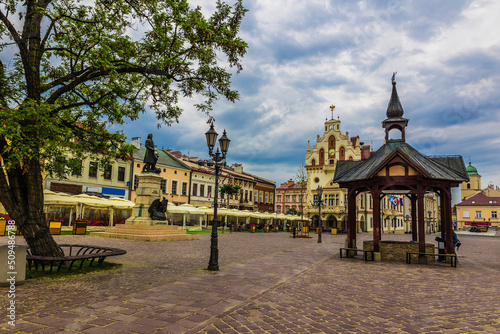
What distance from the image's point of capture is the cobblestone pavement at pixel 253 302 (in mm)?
5023

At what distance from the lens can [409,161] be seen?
43.3 feet

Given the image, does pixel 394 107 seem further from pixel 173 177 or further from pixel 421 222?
pixel 173 177

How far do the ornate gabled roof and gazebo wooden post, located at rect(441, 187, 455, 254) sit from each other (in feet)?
2.68

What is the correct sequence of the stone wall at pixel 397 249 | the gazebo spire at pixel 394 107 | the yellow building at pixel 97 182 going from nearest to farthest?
the stone wall at pixel 397 249
the gazebo spire at pixel 394 107
the yellow building at pixel 97 182

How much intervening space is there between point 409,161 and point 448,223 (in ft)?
10.4

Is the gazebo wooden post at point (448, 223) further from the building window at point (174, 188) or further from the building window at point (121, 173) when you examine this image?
Result: the building window at point (174, 188)

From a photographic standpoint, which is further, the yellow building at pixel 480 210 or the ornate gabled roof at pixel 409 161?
the yellow building at pixel 480 210

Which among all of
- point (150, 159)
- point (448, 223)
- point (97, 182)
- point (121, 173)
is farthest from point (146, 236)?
point (121, 173)

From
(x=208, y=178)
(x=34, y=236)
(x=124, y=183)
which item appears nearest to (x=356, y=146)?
(x=208, y=178)

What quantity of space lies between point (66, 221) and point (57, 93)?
2512cm

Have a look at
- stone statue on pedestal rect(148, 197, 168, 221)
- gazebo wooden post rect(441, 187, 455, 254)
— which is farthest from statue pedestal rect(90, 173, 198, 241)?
gazebo wooden post rect(441, 187, 455, 254)

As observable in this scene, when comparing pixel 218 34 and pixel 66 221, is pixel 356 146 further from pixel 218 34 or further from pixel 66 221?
pixel 218 34

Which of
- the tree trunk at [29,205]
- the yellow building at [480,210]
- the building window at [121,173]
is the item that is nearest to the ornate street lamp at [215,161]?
the tree trunk at [29,205]

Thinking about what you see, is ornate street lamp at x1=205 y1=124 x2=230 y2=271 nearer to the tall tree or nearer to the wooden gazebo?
the tall tree
